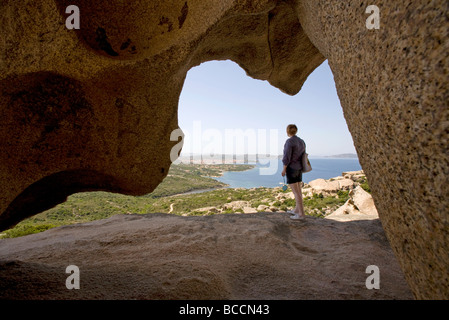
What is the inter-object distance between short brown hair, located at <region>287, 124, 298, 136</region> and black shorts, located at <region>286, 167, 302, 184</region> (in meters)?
0.63

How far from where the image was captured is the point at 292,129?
152 inches

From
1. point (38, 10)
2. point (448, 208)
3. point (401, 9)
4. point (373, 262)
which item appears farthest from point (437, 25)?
point (38, 10)

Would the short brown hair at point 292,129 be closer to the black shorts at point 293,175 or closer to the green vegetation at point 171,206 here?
the black shorts at point 293,175

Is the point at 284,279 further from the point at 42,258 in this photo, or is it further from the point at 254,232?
the point at 42,258

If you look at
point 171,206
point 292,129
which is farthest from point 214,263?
point 171,206

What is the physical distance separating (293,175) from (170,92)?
2350mm

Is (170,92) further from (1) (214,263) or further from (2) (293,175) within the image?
(2) (293,175)

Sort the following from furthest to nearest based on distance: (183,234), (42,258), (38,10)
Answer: (183,234) < (42,258) < (38,10)

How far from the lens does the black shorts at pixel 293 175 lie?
12.0 feet

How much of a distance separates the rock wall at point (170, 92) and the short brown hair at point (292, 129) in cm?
152

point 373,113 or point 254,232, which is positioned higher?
point 373,113

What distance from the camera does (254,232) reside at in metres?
3.20

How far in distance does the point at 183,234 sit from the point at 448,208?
2.80m
